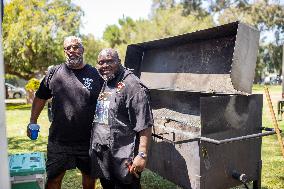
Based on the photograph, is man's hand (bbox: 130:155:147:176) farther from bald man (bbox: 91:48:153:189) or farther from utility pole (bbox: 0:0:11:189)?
utility pole (bbox: 0:0:11:189)

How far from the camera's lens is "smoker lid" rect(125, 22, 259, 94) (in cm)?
411

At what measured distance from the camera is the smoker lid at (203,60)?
411 centimetres

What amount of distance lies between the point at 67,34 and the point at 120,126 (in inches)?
725

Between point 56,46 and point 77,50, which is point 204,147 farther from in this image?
point 56,46

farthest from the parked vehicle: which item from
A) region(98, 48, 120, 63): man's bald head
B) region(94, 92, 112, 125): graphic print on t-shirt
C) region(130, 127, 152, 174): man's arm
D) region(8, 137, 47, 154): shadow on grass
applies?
region(130, 127, 152, 174): man's arm

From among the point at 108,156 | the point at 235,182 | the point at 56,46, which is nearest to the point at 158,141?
the point at 235,182

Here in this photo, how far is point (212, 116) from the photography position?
3.72 meters

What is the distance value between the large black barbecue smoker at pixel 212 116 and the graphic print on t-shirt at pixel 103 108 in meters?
0.87

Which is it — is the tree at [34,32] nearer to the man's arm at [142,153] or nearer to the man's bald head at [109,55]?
the man's bald head at [109,55]

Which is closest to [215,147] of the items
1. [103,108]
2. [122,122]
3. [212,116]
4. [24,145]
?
[212,116]

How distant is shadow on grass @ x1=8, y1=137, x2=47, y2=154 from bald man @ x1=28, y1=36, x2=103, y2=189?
425cm

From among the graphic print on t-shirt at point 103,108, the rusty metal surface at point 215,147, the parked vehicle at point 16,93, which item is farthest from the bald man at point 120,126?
the parked vehicle at point 16,93

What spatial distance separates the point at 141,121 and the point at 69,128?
111 centimetres

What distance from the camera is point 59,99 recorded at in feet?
12.5
